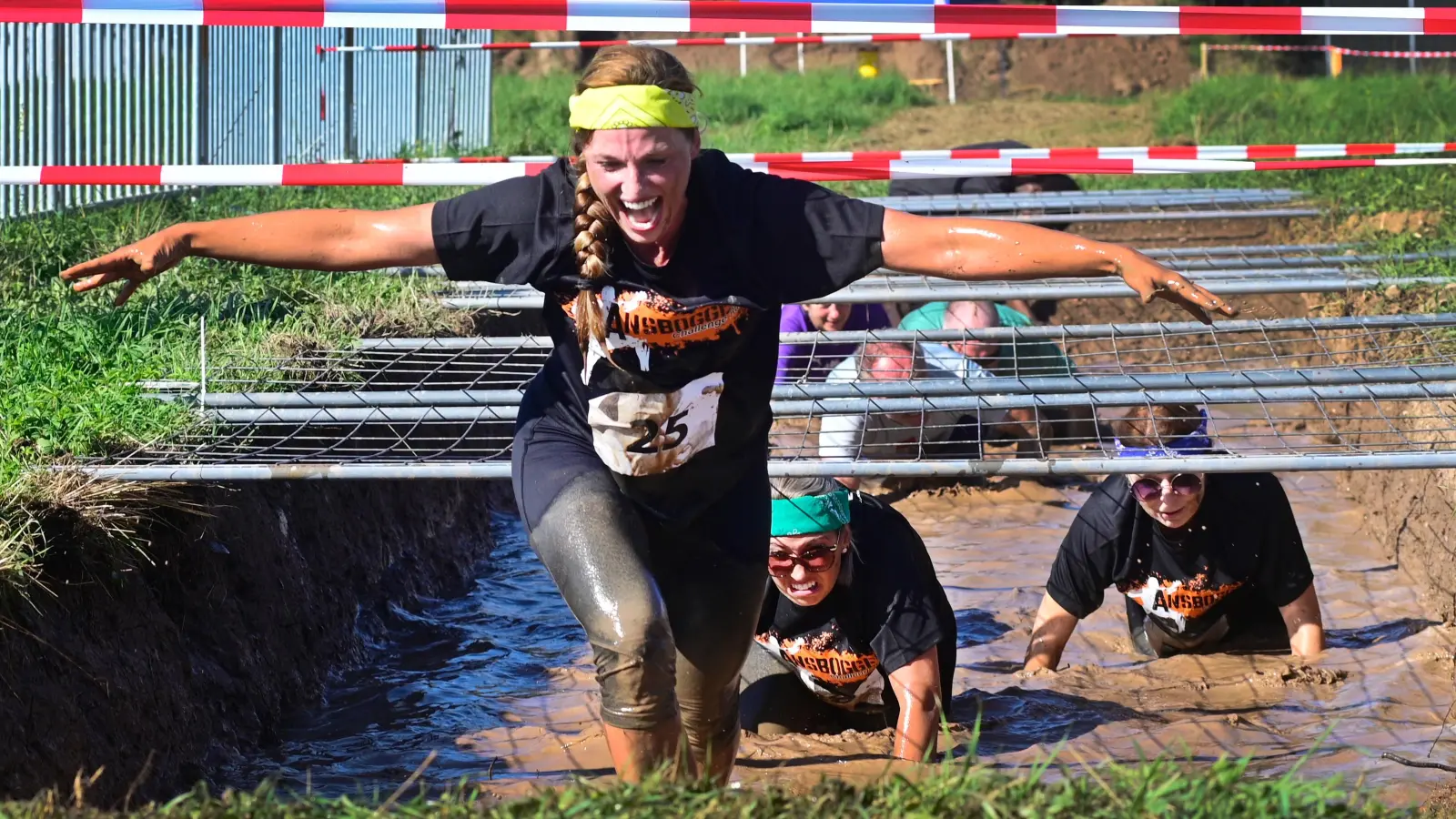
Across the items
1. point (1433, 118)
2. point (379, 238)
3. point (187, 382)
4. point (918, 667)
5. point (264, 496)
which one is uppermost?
point (1433, 118)

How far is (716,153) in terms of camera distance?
3.36m

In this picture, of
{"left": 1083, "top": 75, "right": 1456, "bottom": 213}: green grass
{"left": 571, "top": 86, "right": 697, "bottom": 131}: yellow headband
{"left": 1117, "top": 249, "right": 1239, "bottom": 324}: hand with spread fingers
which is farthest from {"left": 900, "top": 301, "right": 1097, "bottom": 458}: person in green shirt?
{"left": 571, "top": 86, "right": 697, "bottom": 131}: yellow headband

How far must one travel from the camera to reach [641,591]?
10.3ft

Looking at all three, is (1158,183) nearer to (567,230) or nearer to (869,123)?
(869,123)

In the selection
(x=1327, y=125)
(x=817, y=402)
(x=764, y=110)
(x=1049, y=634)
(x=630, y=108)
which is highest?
(x=764, y=110)

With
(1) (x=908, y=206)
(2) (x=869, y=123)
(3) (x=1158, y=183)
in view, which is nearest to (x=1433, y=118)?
(3) (x=1158, y=183)

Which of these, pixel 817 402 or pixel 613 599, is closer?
pixel 613 599

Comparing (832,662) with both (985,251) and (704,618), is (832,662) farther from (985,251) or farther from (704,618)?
(985,251)

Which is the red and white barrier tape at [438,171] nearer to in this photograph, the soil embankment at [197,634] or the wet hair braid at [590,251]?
the soil embankment at [197,634]

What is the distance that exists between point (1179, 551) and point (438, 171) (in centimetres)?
313

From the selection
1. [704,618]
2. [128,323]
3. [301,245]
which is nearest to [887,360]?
[128,323]

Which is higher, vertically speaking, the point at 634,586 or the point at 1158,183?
the point at 1158,183

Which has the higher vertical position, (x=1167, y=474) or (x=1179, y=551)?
(x=1167, y=474)

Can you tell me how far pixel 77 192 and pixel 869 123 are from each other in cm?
973
